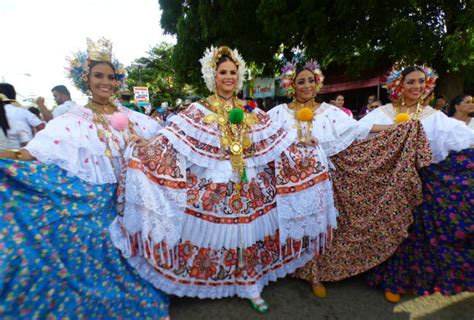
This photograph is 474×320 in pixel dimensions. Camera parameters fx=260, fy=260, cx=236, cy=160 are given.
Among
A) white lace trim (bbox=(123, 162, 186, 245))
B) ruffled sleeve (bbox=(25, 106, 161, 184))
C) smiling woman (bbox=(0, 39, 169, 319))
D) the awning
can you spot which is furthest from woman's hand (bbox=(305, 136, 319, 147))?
the awning

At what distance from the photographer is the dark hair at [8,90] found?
137 inches

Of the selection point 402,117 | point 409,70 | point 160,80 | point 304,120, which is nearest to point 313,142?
point 304,120

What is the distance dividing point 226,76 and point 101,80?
1117mm

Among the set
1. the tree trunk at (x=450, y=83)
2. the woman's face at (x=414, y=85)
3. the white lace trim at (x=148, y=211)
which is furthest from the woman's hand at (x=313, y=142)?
the tree trunk at (x=450, y=83)

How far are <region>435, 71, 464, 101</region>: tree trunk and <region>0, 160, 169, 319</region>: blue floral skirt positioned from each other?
29.8 feet

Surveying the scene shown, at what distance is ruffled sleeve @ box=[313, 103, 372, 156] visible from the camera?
2.62 metres

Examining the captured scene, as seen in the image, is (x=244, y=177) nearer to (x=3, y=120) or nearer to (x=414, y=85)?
(x=414, y=85)

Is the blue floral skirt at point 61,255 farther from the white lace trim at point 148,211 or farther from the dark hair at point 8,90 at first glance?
the dark hair at point 8,90

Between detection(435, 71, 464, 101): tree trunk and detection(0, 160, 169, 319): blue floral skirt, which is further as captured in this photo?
detection(435, 71, 464, 101): tree trunk

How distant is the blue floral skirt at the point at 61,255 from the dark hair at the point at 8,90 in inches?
99.3

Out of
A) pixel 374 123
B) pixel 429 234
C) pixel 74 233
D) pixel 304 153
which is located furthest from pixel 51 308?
pixel 374 123

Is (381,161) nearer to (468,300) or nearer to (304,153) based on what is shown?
(304,153)

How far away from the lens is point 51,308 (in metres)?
1.69

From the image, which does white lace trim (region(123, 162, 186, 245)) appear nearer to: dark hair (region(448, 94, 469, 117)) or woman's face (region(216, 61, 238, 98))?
woman's face (region(216, 61, 238, 98))
